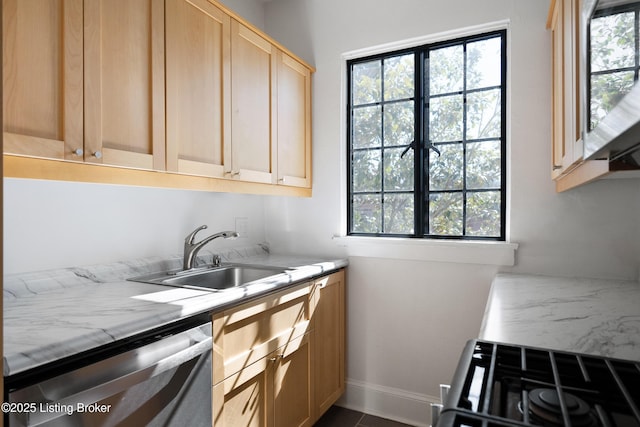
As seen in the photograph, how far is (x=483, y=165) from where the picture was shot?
2.20 meters

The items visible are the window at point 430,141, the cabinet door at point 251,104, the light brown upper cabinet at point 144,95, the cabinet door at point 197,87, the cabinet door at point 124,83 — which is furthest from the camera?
the window at point 430,141

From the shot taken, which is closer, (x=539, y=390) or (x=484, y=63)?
(x=539, y=390)

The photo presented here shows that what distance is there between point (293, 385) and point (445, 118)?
171 cm

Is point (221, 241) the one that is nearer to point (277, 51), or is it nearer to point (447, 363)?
point (277, 51)

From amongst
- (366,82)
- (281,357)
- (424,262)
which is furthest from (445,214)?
(281,357)

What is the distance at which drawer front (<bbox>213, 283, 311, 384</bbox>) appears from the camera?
142 centimetres

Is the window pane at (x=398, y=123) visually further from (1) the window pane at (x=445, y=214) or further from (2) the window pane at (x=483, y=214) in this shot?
(2) the window pane at (x=483, y=214)

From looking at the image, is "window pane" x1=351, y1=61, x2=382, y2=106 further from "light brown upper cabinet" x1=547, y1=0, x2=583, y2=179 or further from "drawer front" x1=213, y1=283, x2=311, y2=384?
"drawer front" x1=213, y1=283, x2=311, y2=384

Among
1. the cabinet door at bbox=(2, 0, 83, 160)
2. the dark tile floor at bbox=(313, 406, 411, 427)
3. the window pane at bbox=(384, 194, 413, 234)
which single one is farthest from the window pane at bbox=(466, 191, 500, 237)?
the cabinet door at bbox=(2, 0, 83, 160)

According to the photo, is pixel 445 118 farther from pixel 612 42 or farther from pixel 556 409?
pixel 556 409

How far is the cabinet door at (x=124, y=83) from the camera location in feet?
4.14

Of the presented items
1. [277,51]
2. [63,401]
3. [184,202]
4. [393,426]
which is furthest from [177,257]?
[393,426]

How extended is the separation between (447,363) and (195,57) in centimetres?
207

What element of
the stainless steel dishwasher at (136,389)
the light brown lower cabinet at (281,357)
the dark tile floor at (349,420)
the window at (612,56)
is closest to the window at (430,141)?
the light brown lower cabinet at (281,357)
